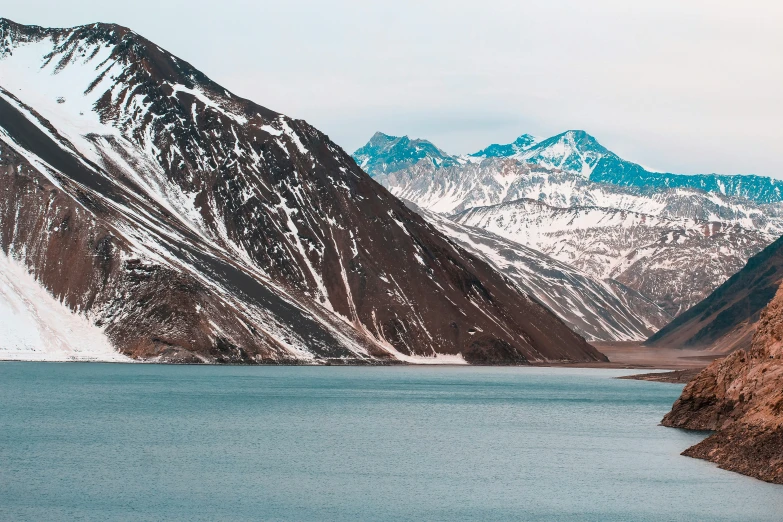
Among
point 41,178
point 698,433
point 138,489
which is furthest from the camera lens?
point 41,178

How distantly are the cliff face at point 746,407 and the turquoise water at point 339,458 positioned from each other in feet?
5.08

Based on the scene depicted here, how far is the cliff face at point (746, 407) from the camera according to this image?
213 feet

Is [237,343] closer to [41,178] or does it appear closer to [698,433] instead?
[41,178]

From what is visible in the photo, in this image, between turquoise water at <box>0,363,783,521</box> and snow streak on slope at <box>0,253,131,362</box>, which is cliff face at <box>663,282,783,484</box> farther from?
snow streak on slope at <box>0,253,131,362</box>

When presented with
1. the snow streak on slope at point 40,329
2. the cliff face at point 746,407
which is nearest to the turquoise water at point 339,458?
the cliff face at point 746,407

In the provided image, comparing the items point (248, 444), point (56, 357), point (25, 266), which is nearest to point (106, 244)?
point (25, 266)

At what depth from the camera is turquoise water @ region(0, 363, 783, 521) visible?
56.9 meters

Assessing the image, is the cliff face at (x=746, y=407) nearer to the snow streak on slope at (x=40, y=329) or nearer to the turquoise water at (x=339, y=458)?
the turquoise water at (x=339, y=458)

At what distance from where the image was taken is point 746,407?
76375 millimetres

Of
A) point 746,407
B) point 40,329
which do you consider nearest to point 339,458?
point 746,407

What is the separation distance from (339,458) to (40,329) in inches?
4120

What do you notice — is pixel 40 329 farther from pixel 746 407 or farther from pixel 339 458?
pixel 746 407

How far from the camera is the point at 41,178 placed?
19250 centimetres

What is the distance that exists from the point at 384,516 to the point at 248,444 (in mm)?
24977
